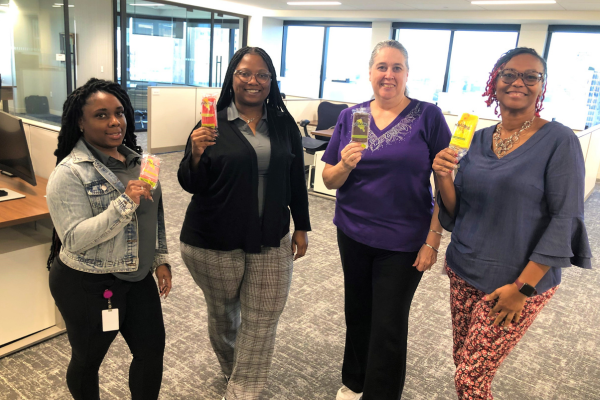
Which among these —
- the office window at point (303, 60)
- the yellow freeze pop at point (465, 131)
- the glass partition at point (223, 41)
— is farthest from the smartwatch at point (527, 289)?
the office window at point (303, 60)

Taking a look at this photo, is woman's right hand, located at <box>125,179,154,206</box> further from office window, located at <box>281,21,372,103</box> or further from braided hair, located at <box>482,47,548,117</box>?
office window, located at <box>281,21,372,103</box>

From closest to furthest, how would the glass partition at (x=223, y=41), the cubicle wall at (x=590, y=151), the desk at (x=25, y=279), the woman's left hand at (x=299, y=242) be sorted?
1. the woman's left hand at (x=299, y=242)
2. the desk at (x=25, y=279)
3. the cubicle wall at (x=590, y=151)
4. the glass partition at (x=223, y=41)

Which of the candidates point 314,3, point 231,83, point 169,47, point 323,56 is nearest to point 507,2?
point 314,3

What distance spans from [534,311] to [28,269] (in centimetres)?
210

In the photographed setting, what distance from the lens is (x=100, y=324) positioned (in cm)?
136

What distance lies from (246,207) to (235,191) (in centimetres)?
7

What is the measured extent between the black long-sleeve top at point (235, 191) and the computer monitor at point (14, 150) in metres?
1.19

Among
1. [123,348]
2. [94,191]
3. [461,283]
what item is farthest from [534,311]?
[123,348]

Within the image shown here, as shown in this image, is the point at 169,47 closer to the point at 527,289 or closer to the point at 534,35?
the point at 534,35

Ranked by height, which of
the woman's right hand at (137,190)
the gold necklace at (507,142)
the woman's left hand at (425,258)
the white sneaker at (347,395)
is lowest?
the white sneaker at (347,395)

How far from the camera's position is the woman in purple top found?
1.58 metres

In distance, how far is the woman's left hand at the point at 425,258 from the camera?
1555 millimetres

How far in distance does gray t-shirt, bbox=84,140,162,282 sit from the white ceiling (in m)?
7.12

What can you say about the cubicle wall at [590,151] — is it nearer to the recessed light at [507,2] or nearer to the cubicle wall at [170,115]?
the recessed light at [507,2]
